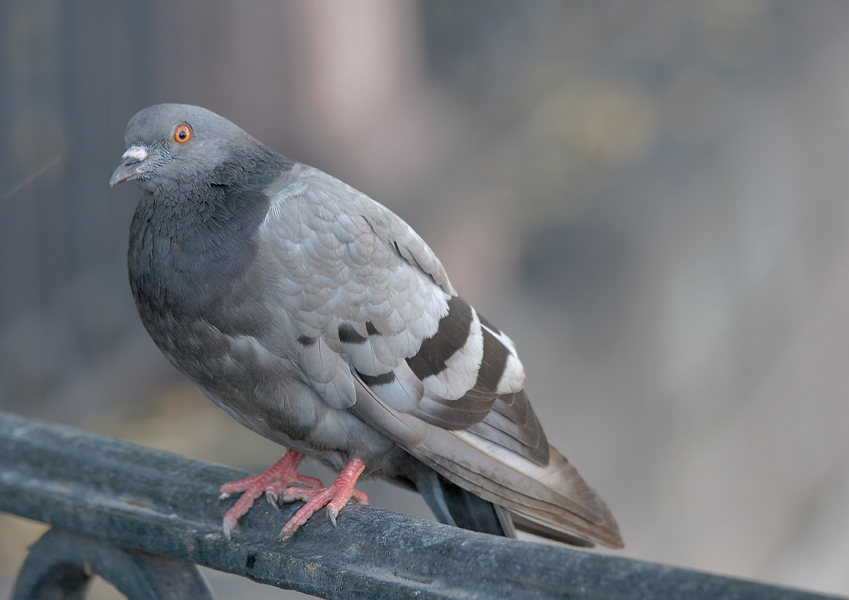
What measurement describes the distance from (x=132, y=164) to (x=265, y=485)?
3.04 feet

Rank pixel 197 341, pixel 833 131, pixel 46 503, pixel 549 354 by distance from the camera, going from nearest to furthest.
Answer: pixel 46 503 < pixel 197 341 < pixel 549 354 < pixel 833 131

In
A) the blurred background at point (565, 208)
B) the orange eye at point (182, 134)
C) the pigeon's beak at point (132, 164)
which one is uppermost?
the orange eye at point (182, 134)

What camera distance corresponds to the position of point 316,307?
6.93 feet

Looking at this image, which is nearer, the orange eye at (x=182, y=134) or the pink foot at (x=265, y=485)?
the pink foot at (x=265, y=485)

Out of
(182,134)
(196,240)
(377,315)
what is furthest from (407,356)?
(182,134)

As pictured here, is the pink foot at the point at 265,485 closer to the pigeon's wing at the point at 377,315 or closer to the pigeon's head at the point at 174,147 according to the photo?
the pigeon's wing at the point at 377,315

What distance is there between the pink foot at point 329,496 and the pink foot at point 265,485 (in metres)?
0.06

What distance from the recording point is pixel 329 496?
2.14m

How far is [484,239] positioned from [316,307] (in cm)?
449

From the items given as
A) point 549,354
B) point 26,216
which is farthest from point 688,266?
point 26,216

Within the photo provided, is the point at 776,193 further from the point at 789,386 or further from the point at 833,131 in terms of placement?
the point at 789,386

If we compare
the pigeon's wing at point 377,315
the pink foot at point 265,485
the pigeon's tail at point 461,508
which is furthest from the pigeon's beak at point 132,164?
the pigeon's tail at point 461,508

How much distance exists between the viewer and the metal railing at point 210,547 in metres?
1.34

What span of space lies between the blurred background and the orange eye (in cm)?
305
